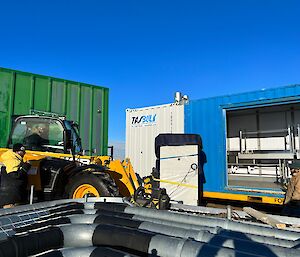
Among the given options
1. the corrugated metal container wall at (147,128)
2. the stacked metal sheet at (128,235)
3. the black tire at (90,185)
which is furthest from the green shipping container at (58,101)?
the stacked metal sheet at (128,235)

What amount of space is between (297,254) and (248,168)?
10068mm

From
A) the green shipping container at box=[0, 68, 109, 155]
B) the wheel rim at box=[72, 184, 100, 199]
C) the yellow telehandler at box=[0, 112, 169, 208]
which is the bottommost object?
the wheel rim at box=[72, 184, 100, 199]

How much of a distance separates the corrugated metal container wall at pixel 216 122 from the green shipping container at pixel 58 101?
10.7ft

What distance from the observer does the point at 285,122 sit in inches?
419

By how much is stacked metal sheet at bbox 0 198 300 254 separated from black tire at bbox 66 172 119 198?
110 inches

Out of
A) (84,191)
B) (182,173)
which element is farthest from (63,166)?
(182,173)

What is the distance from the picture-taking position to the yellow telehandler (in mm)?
5531

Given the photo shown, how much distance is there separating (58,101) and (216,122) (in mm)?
5152

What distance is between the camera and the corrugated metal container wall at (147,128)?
930 cm

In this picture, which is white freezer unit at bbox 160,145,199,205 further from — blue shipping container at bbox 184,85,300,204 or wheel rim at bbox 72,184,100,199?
wheel rim at bbox 72,184,100,199

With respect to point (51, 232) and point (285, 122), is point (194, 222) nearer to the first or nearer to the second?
point (51, 232)

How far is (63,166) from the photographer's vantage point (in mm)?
5746

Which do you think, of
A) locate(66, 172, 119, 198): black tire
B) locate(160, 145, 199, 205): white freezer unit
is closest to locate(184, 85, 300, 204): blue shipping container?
locate(160, 145, 199, 205): white freezer unit

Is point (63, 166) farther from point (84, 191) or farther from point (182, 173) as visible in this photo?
point (182, 173)
